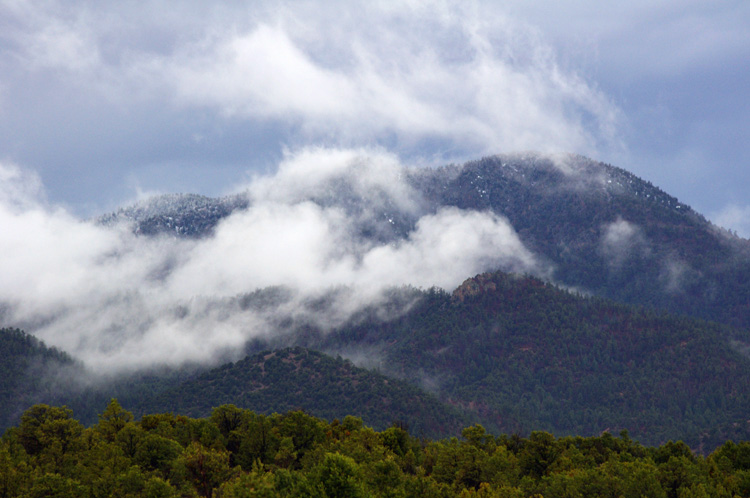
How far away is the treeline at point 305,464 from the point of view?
307 feet

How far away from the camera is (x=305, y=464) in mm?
123750

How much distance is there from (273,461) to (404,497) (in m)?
47.9

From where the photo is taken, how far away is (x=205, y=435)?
13775cm

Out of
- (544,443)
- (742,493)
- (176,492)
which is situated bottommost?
(176,492)

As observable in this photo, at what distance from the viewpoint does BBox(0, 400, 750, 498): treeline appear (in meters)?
93.6

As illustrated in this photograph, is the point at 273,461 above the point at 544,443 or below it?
below

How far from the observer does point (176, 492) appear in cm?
9850

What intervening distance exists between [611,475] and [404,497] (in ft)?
121

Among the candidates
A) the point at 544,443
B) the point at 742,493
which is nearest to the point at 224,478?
the point at 544,443

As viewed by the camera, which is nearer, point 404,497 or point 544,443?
point 404,497

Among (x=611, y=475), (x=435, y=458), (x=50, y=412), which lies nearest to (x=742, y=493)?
(x=611, y=475)

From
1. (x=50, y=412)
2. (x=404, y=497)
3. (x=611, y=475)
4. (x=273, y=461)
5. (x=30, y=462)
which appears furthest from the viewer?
(x=50, y=412)

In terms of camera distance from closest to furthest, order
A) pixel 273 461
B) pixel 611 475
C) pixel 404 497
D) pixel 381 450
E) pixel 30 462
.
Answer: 1. pixel 404 497
2. pixel 611 475
3. pixel 30 462
4. pixel 381 450
5. pixel 273 461

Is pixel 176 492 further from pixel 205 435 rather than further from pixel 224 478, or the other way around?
pixel 205 435
